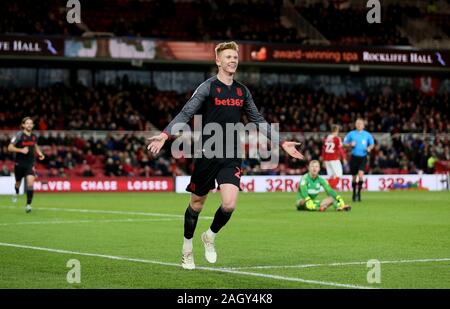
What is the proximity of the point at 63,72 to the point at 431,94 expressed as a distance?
880 inches

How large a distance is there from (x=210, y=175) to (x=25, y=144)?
525 inches

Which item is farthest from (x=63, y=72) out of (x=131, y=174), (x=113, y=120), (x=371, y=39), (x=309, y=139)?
(x=371, y=39)

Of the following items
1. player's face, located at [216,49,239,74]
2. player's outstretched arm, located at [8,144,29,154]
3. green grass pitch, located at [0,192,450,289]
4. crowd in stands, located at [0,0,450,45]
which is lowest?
green grass pitch, located at [0,192,450,289]

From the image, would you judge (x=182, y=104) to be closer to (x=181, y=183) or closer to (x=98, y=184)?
(x=181, y=183)

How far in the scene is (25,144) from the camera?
75.9 feet

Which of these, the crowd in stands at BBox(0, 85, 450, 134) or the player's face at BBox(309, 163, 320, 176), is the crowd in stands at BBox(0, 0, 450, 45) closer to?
the crowd in stands at BBox(0, 85, 450, 134)

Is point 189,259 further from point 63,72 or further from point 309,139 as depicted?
point 63,72

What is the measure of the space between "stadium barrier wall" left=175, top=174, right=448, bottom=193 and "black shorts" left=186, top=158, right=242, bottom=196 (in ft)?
91.5

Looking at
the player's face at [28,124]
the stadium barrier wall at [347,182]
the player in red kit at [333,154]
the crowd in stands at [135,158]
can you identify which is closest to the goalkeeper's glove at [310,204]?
the player in red kit at [333,154]

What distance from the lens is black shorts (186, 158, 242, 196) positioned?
35.4 ft

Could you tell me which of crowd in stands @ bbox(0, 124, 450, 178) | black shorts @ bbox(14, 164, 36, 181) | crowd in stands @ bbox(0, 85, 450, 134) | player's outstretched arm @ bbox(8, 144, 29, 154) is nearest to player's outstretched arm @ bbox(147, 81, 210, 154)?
player's outstretched arm @ bbox(8, 144, 29, 154)

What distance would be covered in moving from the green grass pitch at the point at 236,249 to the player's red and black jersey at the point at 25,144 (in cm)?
132

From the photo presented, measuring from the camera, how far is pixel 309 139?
44.4m

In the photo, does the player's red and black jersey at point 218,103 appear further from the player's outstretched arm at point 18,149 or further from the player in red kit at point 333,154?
the player in red kit at point 333,154
